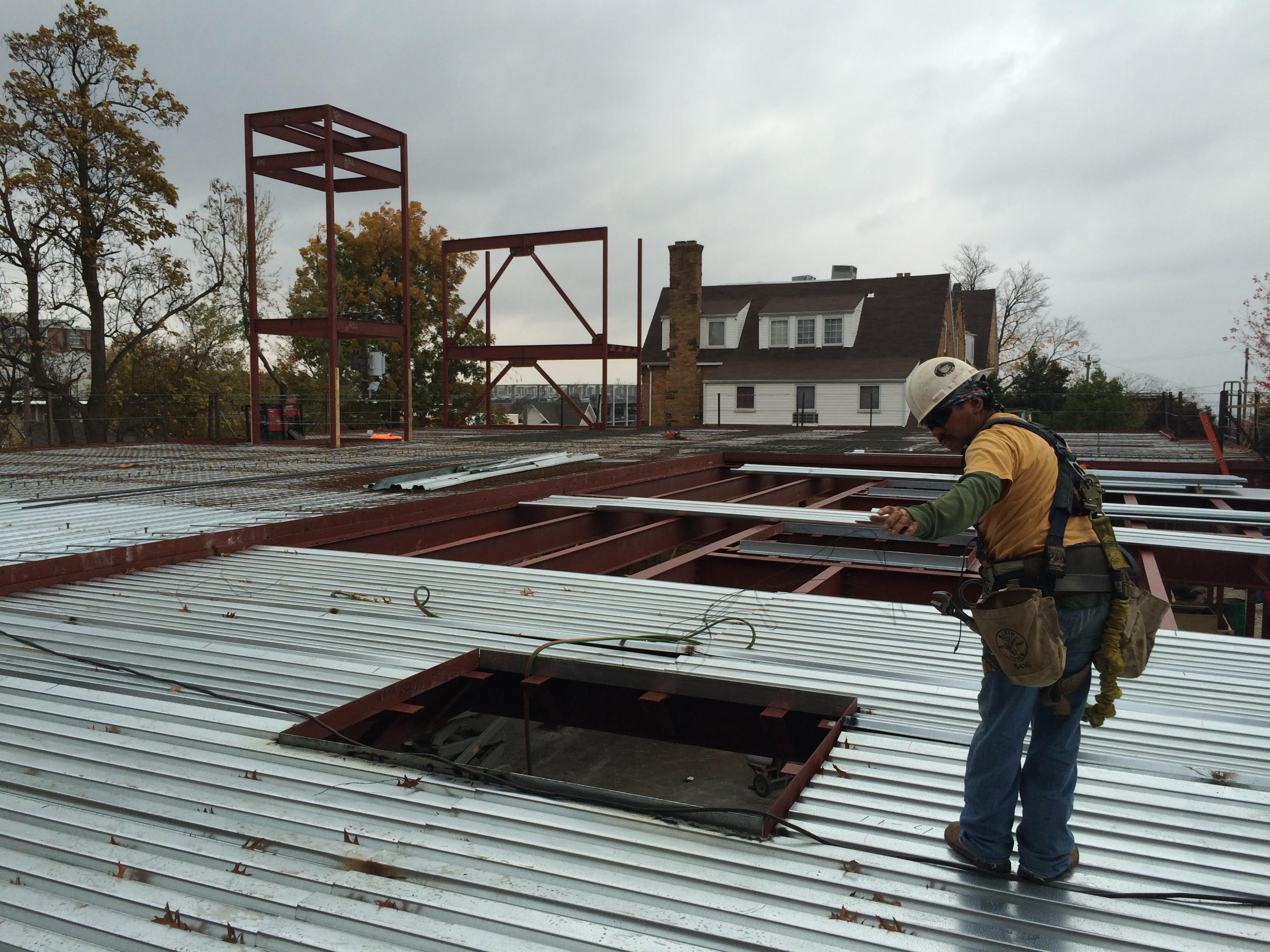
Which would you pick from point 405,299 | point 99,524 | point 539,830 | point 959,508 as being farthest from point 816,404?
point 959,508

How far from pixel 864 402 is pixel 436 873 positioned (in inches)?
1349

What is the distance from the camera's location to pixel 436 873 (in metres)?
2.46

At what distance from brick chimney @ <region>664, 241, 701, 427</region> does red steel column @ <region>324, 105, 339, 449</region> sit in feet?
65.0

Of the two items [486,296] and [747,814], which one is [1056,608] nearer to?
[747,814]

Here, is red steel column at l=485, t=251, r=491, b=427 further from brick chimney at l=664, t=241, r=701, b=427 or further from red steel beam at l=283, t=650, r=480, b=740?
red steel beam at l=283, t=650, r=480, b=740

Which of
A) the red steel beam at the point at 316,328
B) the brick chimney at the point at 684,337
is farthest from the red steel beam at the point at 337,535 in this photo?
the brick chimney at the point at 684,337

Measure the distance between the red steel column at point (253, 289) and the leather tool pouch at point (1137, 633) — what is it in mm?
15796

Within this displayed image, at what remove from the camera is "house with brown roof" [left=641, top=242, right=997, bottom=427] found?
35.4 metres

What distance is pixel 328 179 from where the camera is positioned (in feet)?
49.0

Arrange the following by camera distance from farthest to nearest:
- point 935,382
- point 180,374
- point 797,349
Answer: point 797,349
point 180,374
point 935,382

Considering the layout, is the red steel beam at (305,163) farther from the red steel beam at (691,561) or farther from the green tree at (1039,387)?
the green tree at (1039,387)

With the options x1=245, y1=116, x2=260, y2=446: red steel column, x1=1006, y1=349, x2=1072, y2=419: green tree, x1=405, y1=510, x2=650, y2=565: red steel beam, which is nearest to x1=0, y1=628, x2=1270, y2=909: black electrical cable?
x1=405, y1=510, x2=650, y2=565: red steel beam

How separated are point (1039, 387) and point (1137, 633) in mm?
35190

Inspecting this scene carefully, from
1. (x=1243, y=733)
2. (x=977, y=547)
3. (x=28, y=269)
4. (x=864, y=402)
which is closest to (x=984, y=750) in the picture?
(x=977, y=547)
